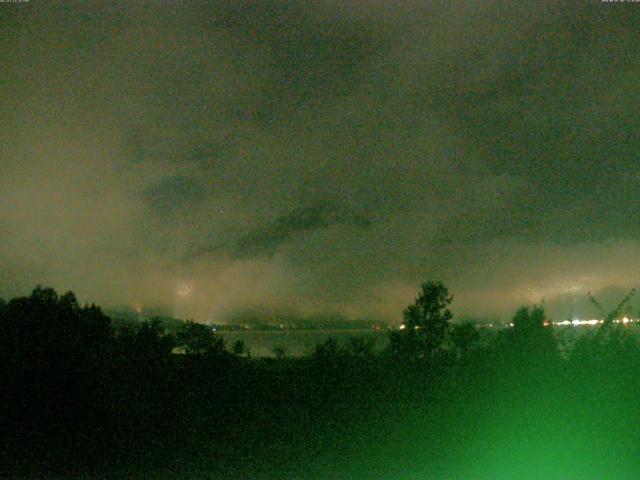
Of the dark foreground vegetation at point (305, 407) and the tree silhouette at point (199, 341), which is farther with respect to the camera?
the tree silhouette at point (199, 341)

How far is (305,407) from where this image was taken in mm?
15102

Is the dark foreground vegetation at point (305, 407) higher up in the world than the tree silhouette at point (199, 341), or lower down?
lower down

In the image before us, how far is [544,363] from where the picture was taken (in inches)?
536

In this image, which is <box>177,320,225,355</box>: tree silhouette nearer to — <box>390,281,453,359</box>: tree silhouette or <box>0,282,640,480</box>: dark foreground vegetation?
<box>0,282,640,480</box>: dark foreground vegetation

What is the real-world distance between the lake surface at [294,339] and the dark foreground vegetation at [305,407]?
1.93m

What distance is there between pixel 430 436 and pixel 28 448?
7.19m

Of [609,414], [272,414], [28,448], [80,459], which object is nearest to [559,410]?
[609,414]

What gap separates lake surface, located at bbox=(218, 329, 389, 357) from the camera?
61.4 feet

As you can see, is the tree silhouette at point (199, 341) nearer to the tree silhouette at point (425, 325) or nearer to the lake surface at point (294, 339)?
the lake surface at point (294, 339)

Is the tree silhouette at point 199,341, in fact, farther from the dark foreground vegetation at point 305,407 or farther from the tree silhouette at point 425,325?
the tree silhouette at point 425,325

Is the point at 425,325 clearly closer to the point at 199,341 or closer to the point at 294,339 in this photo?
the point at 199,341

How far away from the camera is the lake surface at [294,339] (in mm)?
18719

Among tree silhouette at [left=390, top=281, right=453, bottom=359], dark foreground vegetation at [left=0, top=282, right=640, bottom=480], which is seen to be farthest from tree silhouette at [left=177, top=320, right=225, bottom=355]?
tree silhouette at [left=390, top=281, right=453, bottom=359]

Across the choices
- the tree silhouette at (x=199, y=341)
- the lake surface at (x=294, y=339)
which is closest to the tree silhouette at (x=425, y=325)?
the lake surface at (x=294, y=339)
